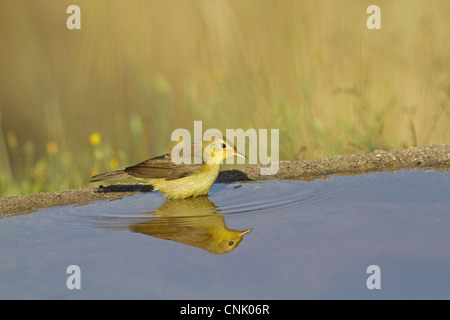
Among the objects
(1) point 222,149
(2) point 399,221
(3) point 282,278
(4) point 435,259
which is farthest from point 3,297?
(1) point 222,149

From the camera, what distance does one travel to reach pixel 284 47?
679 centimetres

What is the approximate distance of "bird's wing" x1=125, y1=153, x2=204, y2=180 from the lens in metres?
4.95

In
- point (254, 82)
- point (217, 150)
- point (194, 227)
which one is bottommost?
point (194, 227)

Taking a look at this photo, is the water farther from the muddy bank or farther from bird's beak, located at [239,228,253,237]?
the muddy bank

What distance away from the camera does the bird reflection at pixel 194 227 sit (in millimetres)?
3195

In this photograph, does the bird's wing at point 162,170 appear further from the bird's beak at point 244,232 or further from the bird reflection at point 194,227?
the bird's beak at point 244,232

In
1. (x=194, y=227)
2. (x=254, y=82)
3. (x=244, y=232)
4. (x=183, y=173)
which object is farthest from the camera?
(x=254, y=82)

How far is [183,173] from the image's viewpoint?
197 inches

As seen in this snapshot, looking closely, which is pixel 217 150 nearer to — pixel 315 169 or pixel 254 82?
pixel 315 169

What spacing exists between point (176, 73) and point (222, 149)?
9.05 feet

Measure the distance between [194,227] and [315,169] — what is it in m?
1.74

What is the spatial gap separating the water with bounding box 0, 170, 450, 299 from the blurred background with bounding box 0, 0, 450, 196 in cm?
188

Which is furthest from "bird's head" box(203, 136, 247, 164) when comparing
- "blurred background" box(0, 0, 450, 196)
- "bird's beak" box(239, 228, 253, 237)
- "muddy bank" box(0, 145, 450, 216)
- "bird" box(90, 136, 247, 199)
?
"bird's beak" box(239, 228, 253, 237)

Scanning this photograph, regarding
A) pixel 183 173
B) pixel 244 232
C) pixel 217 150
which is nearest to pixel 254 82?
pixel 217 150
